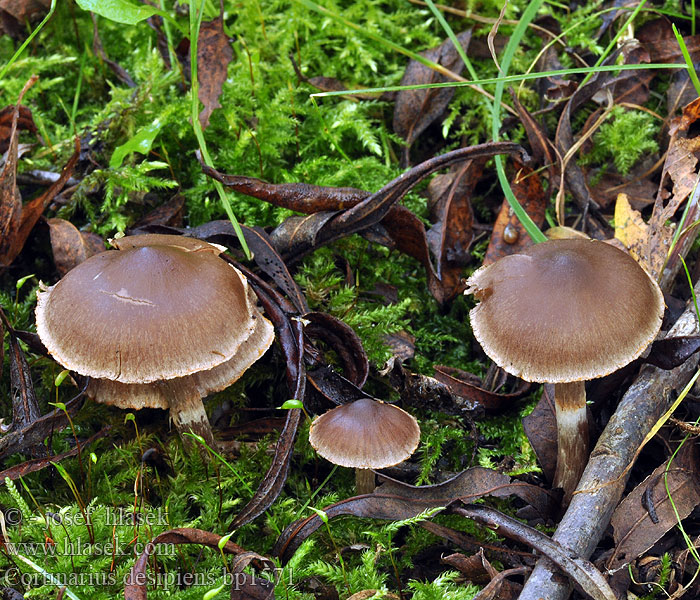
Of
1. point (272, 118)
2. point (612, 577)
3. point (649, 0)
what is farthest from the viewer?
point (649, 0)

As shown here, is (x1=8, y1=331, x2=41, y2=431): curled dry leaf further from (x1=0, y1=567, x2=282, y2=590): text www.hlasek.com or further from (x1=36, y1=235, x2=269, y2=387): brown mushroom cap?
(x1=0, y1=567, x2=282, y2=590): text www.hlasek.com

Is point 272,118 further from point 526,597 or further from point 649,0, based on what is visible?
point 526,597

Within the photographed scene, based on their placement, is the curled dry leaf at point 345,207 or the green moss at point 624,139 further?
the green moss at point 624,139

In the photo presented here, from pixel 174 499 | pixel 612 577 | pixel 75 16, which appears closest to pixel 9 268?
pixel 174 499

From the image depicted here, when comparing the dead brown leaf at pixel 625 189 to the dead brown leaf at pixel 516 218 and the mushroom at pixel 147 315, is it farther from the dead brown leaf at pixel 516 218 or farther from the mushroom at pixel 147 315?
the mushroom at pixel 147 315

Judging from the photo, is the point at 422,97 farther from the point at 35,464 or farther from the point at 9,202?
the point at 35,464

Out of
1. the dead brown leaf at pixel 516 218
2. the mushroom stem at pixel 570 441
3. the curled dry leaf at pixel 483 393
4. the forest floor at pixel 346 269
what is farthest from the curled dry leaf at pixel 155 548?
the dead brown leaf at pixel 516 218
